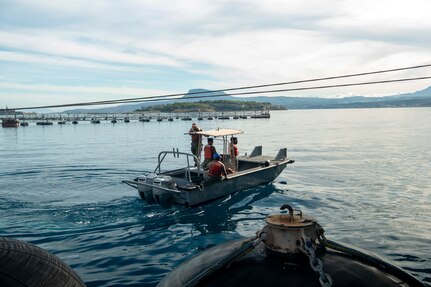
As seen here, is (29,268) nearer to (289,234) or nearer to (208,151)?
(289,234)

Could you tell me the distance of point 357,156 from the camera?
108 ft

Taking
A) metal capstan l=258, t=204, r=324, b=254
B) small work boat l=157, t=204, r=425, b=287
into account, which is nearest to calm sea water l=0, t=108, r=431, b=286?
small work boat l=157, t=204, r=425, b=287

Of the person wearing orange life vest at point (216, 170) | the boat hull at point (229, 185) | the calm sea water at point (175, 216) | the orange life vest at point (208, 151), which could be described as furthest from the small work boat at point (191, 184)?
the orange life vest at point (208, 151)

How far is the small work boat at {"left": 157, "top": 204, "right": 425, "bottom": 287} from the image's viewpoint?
373cm

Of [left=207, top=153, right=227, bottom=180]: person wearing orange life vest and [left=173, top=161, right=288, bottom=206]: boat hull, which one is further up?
[left=207, top=153, right=227, bottom=180]: person wearing orange life vest

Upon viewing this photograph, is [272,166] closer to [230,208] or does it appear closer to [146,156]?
[230,208]

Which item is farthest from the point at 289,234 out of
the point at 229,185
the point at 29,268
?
the point at 229,185

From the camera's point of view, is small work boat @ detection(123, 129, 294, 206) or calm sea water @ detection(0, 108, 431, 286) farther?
small work boat @ detection(123, 129, 294, 206)

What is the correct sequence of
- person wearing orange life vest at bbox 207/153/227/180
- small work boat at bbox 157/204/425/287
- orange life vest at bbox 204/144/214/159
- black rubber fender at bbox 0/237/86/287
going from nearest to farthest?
small work boat at bbox 157/204/425/287 → black rubber fender at bbox 0/237/86/287 → person wearing orange life vest at bbox 207/153/227/180 → orange life vest at bbox 204/144/214/159

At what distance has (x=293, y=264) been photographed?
12.7 feet

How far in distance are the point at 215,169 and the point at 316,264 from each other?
12576mm

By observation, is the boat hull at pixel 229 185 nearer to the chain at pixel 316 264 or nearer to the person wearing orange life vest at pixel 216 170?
the person wearing orange life vest at pixel 216 170

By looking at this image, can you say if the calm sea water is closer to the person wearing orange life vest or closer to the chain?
the person wearing orange life vest

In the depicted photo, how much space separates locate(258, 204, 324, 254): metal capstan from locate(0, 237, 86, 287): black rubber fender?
2698mm
